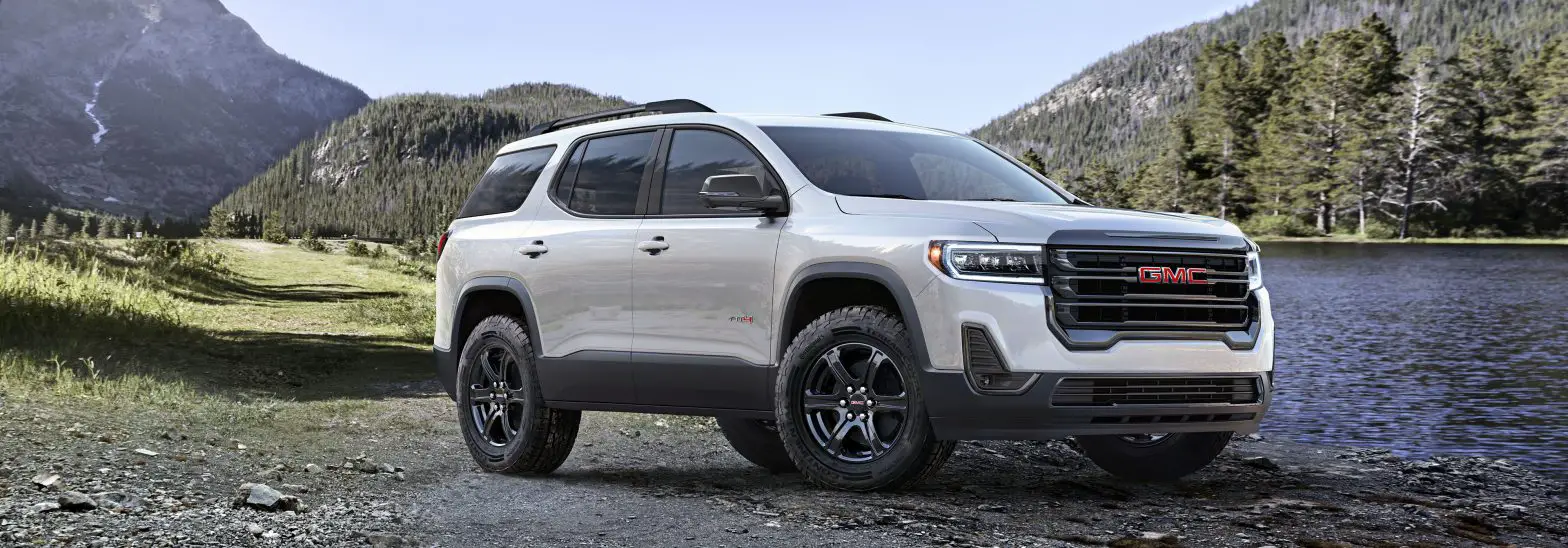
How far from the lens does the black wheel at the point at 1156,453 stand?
745cm

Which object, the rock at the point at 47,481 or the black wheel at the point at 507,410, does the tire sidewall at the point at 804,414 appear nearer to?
the black wheel at the point at 507,410

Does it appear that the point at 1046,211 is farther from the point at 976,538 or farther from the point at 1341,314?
the point at 1341,314

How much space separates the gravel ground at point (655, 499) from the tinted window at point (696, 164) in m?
1.57

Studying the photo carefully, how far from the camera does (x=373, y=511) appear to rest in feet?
21.8

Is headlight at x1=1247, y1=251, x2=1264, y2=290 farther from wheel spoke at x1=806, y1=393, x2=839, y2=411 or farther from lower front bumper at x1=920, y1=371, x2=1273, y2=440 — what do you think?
wheel spoke at x1=806, y1=393, x2=839, y2=411

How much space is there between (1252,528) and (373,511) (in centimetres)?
417

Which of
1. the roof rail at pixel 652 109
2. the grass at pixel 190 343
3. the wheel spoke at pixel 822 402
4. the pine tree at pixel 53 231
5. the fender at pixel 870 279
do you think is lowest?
the grass at pixel 190 343

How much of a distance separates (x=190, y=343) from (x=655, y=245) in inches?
441

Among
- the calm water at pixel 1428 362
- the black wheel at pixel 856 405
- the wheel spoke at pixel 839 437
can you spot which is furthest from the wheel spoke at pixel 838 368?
the calm water at pixel 1428 362

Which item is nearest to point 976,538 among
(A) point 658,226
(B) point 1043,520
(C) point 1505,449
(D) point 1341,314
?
(B) point 1043,520

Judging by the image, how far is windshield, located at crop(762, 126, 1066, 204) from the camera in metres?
6.91

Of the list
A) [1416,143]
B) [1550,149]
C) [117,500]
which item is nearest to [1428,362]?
[117,500]

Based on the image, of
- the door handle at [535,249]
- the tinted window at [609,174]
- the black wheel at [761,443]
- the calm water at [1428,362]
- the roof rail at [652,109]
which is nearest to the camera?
the tinted window at [609,174]

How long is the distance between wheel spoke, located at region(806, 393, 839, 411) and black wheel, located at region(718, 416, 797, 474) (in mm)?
2019
